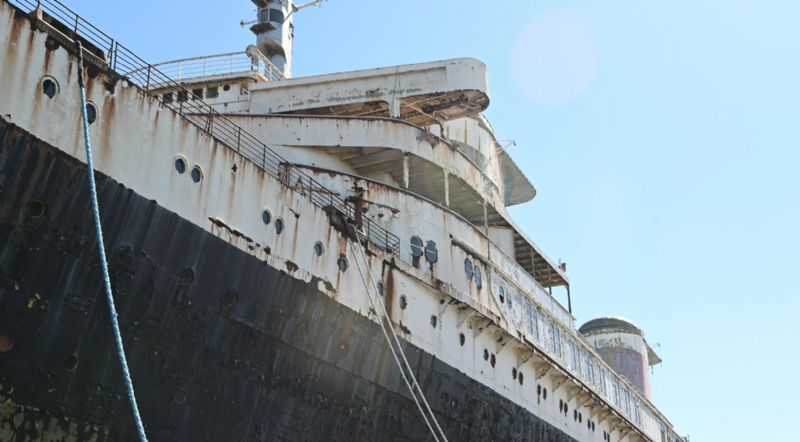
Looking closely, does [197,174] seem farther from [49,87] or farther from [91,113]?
[49,87]

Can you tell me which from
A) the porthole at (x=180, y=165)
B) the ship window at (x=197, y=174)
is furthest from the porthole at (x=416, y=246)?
the porthole at (x=180, y=165)

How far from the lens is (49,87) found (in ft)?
33.8

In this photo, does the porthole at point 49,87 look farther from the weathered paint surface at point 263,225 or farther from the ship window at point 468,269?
the ship window at point 468,269

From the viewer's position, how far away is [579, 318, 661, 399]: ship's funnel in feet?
147

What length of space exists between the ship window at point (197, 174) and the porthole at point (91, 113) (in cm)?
173

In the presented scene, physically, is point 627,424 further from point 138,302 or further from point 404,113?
point 138,302

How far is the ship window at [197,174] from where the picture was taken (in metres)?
12.1

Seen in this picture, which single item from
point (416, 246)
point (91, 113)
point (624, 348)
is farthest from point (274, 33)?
point (624, 348)

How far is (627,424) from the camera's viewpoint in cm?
2998

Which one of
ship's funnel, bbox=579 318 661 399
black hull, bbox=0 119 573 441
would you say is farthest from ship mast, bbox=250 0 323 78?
ship's funnel, bbox=579 318 661 399

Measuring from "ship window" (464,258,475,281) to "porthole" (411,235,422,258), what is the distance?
1555mm

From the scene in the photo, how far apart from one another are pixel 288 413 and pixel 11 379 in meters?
4.79

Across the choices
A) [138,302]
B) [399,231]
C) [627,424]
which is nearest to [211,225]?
[138,302]

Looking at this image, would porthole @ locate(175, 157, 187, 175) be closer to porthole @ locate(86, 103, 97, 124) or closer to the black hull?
the black hull
